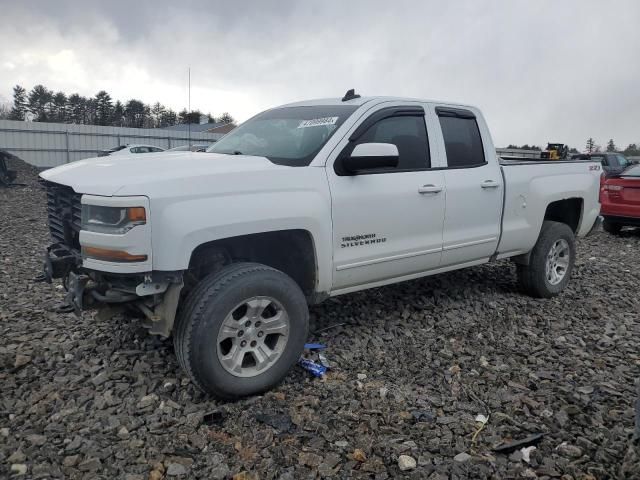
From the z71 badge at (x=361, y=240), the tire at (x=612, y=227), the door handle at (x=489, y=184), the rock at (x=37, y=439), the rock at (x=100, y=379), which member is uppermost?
the door handle at (x=489, y=184)

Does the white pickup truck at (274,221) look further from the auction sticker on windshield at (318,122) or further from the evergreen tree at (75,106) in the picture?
the evergreen tree at (75,106)

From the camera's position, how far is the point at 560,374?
150 inches

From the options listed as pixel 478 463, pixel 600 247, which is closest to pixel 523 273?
pixel 478 463

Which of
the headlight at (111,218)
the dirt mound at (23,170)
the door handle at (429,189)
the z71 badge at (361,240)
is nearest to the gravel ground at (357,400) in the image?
the z71 badge at (361,240)

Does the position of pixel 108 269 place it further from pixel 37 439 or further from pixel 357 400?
pixel 357 400

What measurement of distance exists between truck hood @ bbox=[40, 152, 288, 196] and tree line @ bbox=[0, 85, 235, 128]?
5214 centimetres

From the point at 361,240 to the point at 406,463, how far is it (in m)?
1.59

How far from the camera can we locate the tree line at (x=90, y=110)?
177 ft

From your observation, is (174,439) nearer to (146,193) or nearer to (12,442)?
(12,442)

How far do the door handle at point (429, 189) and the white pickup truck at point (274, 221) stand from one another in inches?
0.5

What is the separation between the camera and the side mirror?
3.56 metres

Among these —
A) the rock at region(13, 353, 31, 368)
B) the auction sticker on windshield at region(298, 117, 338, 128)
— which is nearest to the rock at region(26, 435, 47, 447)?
the rock at region(13, 353, 31, 368)

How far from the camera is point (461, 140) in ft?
15.6

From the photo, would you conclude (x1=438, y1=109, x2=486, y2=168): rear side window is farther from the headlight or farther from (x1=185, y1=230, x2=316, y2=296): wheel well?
the headlight
